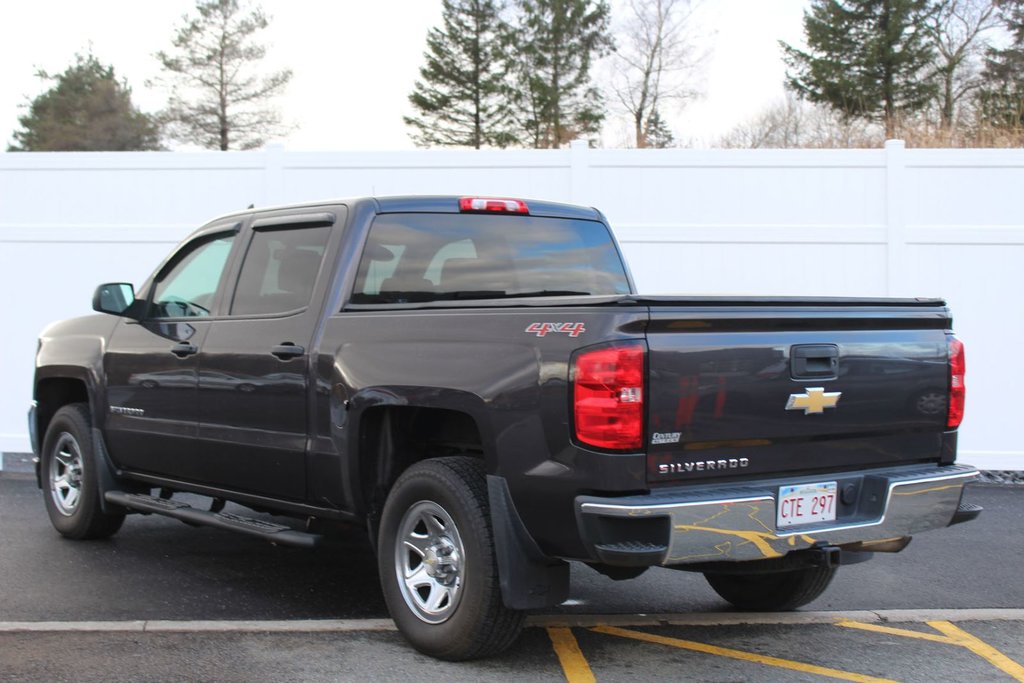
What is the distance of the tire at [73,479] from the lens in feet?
20.9

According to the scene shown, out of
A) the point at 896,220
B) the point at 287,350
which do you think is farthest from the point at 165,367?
the point at 896,220

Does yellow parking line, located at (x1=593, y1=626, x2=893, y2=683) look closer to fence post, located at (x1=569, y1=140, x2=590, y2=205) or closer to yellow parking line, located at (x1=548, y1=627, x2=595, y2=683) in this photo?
yellow parking line, located at (x1=548, y1=627, x2=595, y2=683)

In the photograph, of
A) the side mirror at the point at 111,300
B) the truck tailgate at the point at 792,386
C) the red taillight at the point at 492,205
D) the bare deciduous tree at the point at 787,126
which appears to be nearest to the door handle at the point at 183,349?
the side mirror at the point at 111,300

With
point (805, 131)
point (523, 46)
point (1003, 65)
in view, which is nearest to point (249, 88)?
point (523, 46)

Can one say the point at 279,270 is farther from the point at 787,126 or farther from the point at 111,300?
the point at 787,126

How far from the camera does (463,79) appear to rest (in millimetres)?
39000

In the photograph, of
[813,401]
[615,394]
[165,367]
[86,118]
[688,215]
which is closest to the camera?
[615,394]

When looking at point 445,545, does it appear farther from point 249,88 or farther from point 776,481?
point 249,88

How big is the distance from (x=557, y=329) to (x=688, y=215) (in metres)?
5.98

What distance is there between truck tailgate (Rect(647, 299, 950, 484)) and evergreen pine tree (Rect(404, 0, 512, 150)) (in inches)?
1360

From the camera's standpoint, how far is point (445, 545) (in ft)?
14.1

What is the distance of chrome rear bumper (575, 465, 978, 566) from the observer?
12.0 ft

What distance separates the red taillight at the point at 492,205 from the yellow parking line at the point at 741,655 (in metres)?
2.06

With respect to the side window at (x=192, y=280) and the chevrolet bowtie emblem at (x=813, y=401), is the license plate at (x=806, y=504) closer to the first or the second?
the chevrolet bowtie emblem at (x=813, y=401)
